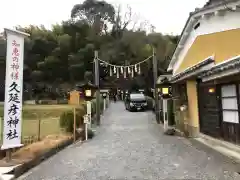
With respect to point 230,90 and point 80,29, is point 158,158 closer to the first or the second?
point 230,90

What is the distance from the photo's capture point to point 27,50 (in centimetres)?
4591

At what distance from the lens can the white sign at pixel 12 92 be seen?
826 centimetres

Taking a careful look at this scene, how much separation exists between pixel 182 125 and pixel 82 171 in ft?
25.7

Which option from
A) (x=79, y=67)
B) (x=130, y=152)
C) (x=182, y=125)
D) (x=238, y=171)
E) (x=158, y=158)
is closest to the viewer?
(x=238, y=171)

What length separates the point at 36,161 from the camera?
26.9 feet

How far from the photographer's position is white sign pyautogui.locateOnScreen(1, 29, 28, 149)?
27.1 ft

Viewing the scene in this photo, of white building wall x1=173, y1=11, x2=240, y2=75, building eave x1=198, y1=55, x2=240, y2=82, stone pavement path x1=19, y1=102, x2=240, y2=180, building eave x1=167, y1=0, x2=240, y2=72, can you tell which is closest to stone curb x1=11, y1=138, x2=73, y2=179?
stone pavement path x1=19, y1=102, x2=240, y2=180

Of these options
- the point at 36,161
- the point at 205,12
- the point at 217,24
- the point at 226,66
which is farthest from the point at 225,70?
the point at 36,161

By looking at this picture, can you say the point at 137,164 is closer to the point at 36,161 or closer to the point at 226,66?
the point at 36,161

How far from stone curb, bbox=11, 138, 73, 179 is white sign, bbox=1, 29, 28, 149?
0.77 m

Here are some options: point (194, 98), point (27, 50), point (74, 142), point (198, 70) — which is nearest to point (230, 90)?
point (198, 70)

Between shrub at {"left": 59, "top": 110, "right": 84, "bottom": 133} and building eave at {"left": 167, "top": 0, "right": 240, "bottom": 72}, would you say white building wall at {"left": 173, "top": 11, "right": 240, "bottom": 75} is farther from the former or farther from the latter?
shrub at {"left": 59, "top": 110, "right": 84, "bottom": 133}

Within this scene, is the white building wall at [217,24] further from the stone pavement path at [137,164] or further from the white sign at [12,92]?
the white sign at [12,92]

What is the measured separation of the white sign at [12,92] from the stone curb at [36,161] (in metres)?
0.77
